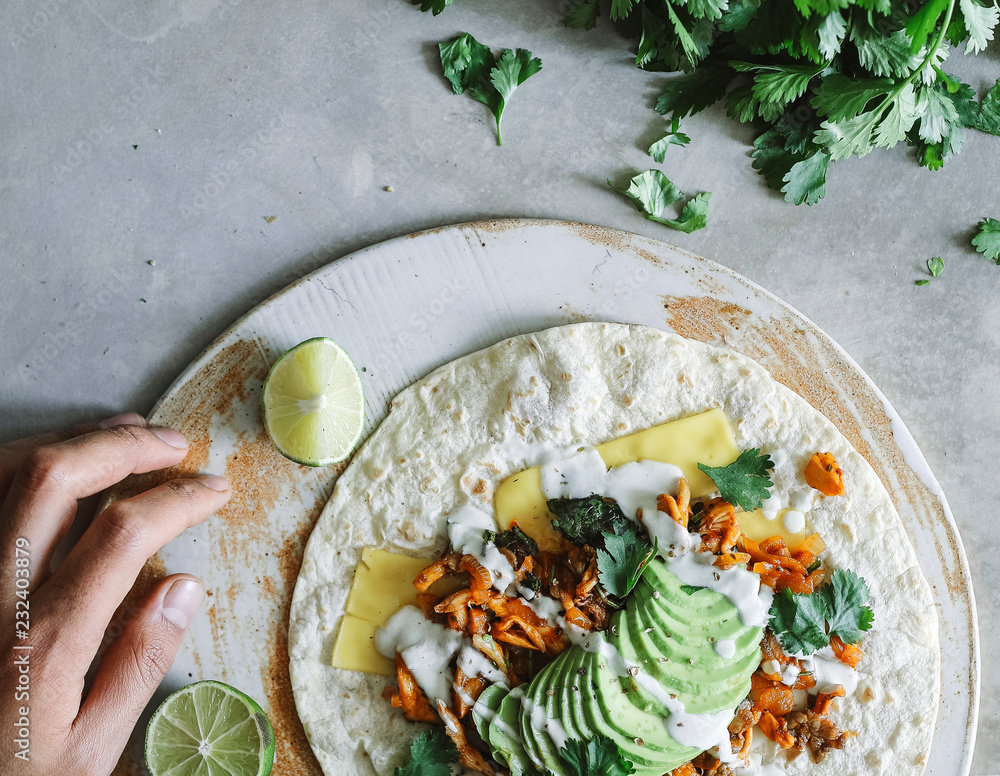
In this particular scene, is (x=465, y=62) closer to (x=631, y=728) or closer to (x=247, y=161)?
(x=247, y=161)

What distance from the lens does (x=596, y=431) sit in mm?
2775

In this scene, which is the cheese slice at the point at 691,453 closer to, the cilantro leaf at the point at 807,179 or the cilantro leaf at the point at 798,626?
the cilantro leaf at the point at 798,626

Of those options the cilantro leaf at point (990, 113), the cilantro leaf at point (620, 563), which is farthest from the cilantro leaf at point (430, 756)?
the cilantro leaf at point (990, 113)

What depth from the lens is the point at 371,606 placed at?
2719 mm

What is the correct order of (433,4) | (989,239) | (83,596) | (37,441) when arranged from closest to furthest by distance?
(83,596) < (37,441) < (433,4) < (989,239)

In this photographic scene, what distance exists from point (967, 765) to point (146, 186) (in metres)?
4.37

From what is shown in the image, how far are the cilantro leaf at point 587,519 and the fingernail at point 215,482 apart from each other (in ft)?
4.48

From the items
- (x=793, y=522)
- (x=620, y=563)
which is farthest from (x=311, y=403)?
(x=793, y=522)

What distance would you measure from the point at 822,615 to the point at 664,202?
73.2 inches

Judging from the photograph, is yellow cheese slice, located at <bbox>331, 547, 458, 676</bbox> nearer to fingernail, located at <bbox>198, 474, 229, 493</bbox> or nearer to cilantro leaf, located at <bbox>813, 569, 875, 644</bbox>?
fingernail, located at <bbox>198, 474, 229, 493</bbox>

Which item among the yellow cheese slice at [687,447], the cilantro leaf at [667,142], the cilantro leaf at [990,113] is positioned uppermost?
the cilantro leaf at [990,113]

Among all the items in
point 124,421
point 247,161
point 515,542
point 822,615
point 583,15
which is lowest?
point 124,421

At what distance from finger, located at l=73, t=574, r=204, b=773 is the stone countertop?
0.84 metres

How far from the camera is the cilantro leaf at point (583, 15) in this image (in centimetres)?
289
